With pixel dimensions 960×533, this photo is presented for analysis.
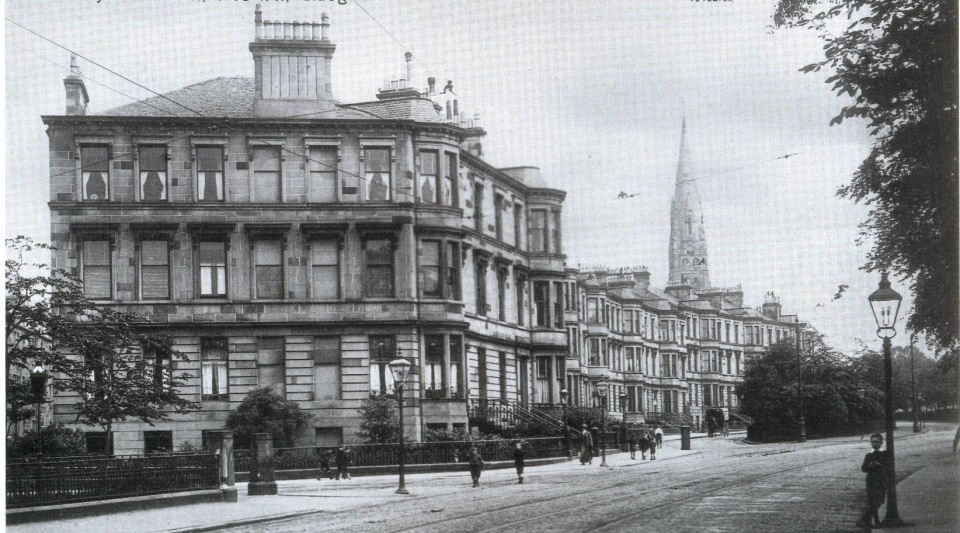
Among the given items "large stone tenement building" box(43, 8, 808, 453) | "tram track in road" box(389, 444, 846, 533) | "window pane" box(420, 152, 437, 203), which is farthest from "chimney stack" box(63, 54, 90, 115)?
"tram track in road" box(389, 444, 846, 533)

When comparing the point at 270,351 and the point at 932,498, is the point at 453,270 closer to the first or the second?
the point at 270,351

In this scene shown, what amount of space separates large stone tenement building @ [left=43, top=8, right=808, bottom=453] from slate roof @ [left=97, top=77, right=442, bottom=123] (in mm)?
84

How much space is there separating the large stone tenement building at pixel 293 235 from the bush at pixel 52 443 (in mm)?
1965

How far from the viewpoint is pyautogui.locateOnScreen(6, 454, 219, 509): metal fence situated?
20578 millimetres

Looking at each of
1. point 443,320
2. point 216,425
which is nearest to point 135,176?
point 216,425

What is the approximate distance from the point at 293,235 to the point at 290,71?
6.01 metres

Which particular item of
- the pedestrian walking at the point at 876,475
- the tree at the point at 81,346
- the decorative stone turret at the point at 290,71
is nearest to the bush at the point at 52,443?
the tree at the point at 81,346

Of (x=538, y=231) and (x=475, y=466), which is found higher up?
(x=538, y=231)

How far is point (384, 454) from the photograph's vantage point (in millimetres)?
38250

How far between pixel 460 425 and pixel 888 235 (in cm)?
2446

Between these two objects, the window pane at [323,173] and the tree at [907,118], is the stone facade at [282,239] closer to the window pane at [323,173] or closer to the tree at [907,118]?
the window pane at [323,173]

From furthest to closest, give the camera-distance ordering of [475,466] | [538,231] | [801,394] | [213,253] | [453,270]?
[538,231]
[801,394]
[453,270]
[213,253]
[475,466]

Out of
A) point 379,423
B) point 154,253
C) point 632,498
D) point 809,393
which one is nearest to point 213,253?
point 154,253

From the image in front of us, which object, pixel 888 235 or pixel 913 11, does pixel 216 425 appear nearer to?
pixel 888 235
